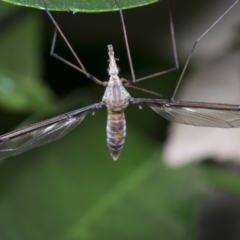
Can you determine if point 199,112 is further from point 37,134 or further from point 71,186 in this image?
point 71,186

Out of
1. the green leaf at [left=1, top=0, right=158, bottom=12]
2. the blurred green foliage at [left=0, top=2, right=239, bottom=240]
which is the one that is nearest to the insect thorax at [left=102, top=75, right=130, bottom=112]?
the blurred green foliage at [left=0, top=2, right=239, bottom=240]

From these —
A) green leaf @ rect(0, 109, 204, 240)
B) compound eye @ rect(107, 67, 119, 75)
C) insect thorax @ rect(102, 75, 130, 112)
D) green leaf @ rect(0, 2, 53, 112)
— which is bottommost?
green leaf @ rect(0, 109, 204, 240)

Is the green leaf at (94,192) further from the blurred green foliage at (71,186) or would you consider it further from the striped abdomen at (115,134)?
the striped abdomen at (115,134)

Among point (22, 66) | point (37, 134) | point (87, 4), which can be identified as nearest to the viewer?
point (87, 4)

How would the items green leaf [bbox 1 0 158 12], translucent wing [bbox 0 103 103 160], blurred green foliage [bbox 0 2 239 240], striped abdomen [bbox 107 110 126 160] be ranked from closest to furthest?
green leaf [bbox 1 0 158 12] < translucent wing [bbox 0 103 103 160] < striped abdomen [bbox 107 110 126 160] < blurred green foliage [bbox 0 2 239 240]

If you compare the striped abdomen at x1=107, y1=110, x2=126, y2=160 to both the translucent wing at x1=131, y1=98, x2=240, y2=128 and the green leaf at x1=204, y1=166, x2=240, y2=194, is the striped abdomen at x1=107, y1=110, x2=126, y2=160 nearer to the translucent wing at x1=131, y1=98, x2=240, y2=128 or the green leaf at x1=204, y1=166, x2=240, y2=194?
the translucent wing at x1=131, y1=98, x2=240, y2=128

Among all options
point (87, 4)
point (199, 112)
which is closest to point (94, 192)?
point (199, 112)

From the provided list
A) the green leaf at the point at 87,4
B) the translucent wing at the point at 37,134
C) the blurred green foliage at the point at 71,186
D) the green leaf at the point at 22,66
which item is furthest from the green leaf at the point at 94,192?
the green leaf at the point at 87,4
